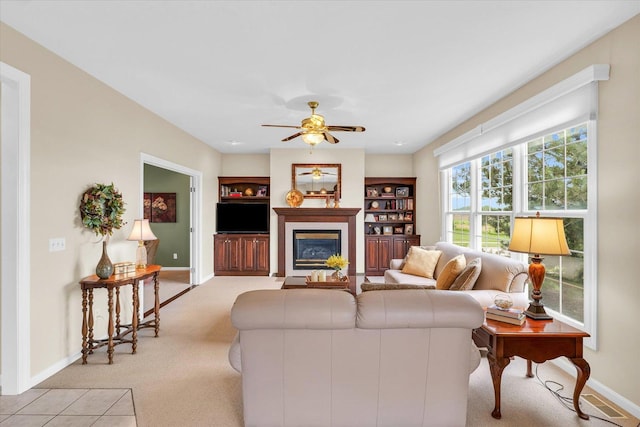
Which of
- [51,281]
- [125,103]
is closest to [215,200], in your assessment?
[125,103]

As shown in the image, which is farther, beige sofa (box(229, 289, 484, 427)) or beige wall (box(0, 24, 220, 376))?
beige wall (box(0, 24, 220, 376))

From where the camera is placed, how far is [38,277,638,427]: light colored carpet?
7.12 feet

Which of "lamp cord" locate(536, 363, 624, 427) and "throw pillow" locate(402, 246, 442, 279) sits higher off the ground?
"throw pillow" locate(402, 246, 442, 279)

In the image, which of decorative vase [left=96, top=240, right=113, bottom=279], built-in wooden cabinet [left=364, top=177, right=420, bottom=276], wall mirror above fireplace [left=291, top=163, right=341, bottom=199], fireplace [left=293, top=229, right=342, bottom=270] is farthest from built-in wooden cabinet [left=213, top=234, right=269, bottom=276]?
decorative vase [left=96, top=240, right=113, bottom=279]

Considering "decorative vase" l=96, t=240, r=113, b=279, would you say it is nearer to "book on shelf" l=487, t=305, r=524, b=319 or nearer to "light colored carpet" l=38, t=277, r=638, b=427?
"light colored carpet" l=38, t=277, r=638, b=427

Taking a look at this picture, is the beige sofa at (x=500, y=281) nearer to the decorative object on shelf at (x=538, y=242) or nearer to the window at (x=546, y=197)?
the window at (x=546, y=197)

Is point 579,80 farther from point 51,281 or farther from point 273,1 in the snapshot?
point 51,281

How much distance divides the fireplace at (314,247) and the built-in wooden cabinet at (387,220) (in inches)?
30.0

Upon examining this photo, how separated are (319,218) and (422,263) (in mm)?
2660

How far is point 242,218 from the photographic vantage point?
707 cm

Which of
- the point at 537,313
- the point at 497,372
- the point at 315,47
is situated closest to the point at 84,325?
the point at 315,47

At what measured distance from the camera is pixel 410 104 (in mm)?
4082

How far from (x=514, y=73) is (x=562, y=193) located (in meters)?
1.24

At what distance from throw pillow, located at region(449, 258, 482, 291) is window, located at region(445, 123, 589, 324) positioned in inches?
26.8
